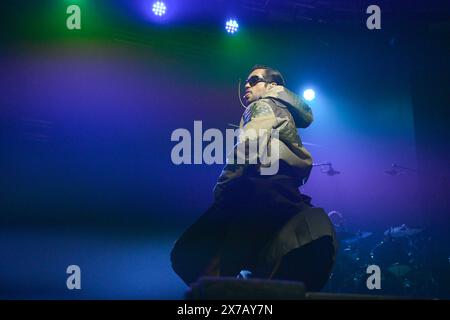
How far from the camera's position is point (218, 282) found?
1729 millimetres

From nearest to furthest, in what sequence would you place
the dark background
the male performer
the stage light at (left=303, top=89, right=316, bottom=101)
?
the male performer → the dark background → the stage light at (left=303, top=89, right=316, bottom=101)

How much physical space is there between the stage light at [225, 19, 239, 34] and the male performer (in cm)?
310

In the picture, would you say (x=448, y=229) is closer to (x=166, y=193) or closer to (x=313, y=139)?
(x=313, y=139)

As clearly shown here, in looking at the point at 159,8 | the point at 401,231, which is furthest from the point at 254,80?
the point at 401,231

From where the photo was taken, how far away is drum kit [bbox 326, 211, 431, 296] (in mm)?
5699

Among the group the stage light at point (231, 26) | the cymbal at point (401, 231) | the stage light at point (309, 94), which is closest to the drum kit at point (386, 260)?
the cymbal at point (401, 231)

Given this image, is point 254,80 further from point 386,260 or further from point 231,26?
point 386,260

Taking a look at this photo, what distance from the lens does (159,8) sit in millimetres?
5434

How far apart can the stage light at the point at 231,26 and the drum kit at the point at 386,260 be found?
117 inches

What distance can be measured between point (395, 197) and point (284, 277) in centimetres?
451

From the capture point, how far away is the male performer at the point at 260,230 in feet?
9.24

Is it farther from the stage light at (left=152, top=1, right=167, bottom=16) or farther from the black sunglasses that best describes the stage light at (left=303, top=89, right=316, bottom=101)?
the black sunglasses

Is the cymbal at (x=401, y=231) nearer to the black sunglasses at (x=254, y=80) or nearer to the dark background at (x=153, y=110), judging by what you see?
the dark background at (x=153, y=110)

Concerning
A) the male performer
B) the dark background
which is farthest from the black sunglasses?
the dark background
